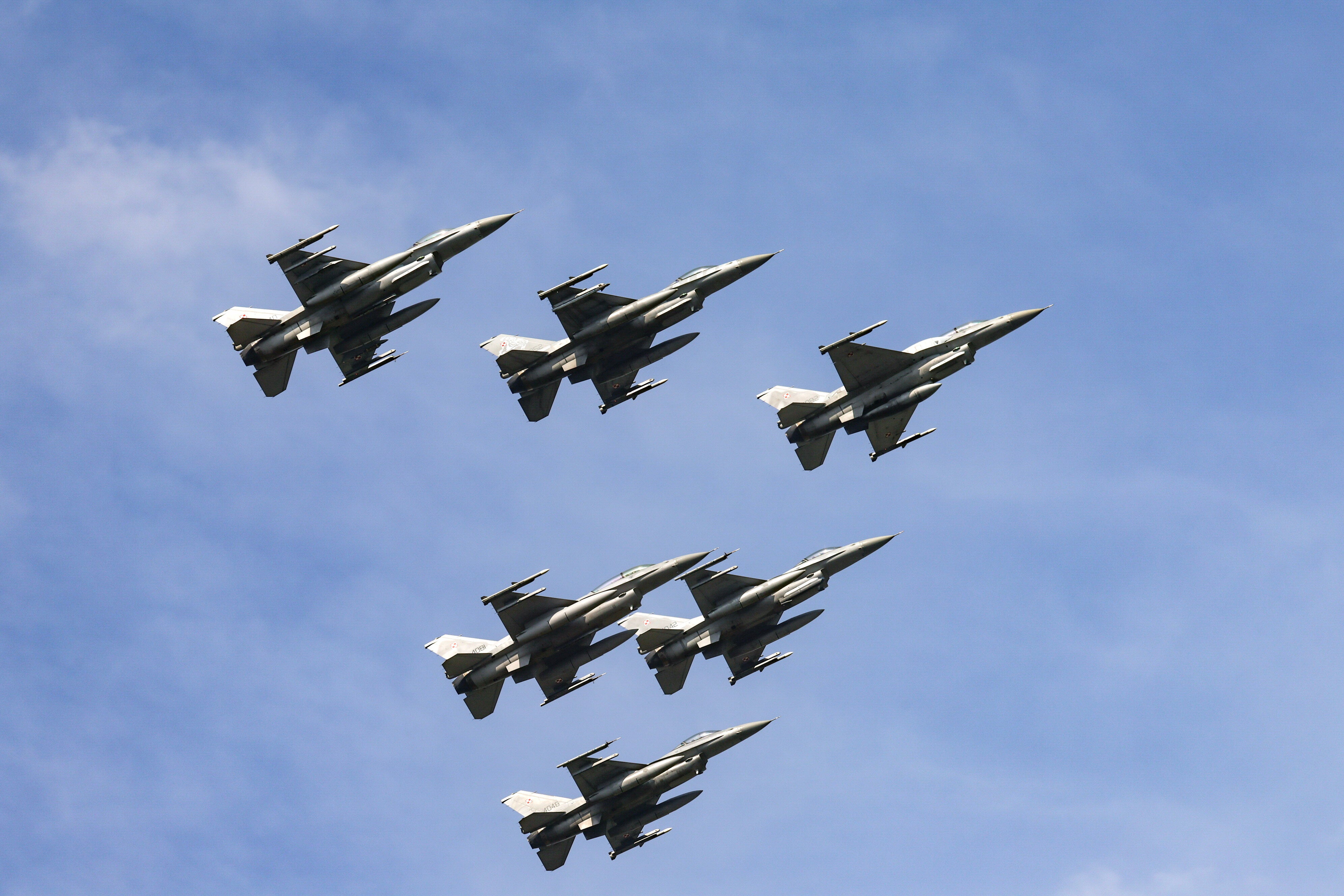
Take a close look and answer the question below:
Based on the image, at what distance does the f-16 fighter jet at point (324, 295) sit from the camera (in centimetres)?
6153

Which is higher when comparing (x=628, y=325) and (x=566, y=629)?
(x=628, y=325)

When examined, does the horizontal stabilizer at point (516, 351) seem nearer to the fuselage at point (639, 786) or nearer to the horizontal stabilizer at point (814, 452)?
the horizontal stabilizer at point (814, 452)

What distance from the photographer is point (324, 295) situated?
61.6 metres

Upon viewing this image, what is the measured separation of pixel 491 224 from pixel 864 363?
18.0 m

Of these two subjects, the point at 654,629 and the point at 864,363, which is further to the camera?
the point at 654,629

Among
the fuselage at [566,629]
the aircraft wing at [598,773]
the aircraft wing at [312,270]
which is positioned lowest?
the aircraft wing at [598,773]

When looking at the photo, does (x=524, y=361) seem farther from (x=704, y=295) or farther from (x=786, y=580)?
(x=786, y=580)

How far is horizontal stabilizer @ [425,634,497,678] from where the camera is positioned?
62.9 m

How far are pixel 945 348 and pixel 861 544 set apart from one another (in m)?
10.3

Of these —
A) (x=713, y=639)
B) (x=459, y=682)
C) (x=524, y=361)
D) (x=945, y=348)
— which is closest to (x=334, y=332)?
(x=524, y=361)

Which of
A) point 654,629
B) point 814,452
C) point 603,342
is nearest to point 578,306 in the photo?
point 603,342

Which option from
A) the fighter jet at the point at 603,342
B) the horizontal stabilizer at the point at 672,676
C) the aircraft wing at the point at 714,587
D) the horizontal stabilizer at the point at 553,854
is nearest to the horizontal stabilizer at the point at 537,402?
the fighter jet at the point at 603,342

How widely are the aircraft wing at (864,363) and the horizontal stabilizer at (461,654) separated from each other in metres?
20.1

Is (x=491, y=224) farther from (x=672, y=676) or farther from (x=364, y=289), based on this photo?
(x=672, y=676)
